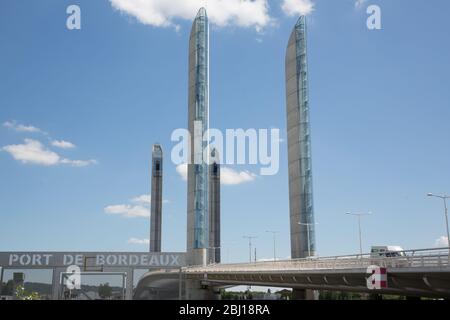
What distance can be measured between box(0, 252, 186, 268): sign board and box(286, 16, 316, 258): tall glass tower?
26095mm

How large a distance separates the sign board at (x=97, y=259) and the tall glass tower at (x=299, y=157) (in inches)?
1027

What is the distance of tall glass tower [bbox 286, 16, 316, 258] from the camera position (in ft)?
300

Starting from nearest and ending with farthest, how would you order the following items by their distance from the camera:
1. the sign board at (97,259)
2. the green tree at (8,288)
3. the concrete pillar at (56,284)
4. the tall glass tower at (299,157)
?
1. the tall glass tower at (299,157)
2. the concrete pillar at (56,284)
3. the green tree at (8,288)
4. the sign board at (97,259)

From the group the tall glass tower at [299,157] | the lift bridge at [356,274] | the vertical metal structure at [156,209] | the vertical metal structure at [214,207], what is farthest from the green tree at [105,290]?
the vertical metal structure at [214,207]

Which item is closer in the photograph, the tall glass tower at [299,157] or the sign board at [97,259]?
the tall glass tower at [299,157]

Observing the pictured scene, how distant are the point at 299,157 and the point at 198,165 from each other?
2269cm

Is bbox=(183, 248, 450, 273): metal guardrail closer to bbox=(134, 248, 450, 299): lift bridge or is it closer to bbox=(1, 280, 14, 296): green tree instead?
bbox=(134, 248, 450, 299): lift bridge

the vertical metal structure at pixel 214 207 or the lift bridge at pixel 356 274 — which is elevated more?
the vertical metal structure at pixel 214 207

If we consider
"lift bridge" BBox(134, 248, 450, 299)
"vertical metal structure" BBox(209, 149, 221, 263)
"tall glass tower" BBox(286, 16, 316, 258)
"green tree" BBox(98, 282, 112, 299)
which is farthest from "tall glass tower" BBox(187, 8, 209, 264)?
"vertical metal structure" BBox(209, 149, 221, 263)

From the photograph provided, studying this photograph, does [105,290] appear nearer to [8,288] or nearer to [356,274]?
[8,288]

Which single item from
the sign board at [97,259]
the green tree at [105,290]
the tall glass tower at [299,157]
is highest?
the tall glass tower at [299,157]

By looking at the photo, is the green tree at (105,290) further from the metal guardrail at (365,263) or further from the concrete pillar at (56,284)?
the metal guardrail at (365,263)

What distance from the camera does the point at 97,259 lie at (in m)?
106

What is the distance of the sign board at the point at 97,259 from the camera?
343 ft
